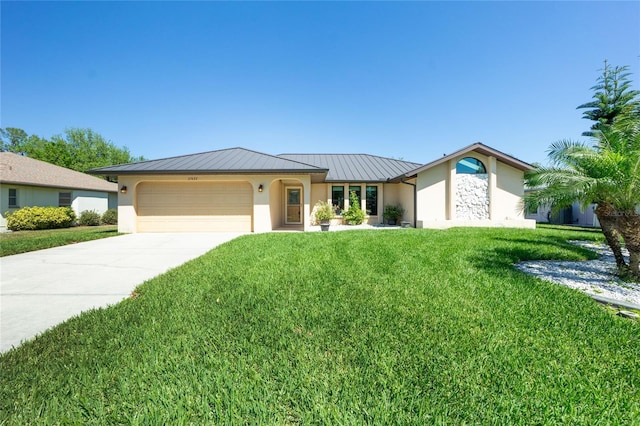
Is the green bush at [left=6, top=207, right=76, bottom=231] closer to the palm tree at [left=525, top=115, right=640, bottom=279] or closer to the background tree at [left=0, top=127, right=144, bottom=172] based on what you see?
the palm tree at [left=525, top=115, right=640, bottom=279]

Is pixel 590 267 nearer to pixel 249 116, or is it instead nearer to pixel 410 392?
pixel 410 392

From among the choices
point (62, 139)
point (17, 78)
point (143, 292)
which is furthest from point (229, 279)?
point (62, 139)

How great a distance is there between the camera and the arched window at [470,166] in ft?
44.3

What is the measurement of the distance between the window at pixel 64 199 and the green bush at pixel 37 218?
6.82 feet

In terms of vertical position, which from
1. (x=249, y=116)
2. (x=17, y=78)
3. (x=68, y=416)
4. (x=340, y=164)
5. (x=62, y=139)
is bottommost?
(x=68, y=416)

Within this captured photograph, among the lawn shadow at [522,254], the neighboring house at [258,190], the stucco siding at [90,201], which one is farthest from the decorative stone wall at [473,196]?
the stucco siding at [90,201]

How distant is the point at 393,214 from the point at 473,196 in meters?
4.39

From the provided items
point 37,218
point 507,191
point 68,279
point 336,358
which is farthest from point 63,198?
point 507,191

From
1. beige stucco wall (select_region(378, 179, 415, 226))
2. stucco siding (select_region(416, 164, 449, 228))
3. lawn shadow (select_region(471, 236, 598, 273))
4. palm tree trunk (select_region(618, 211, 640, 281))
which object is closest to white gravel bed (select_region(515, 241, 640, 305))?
lawn shadow (select_region(471, 236, 598, 273))

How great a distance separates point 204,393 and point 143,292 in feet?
10.3

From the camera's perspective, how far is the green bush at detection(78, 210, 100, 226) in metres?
18.8

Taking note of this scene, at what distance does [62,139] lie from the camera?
1555 inches

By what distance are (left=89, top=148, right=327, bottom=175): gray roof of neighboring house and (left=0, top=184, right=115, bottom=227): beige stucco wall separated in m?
8.99

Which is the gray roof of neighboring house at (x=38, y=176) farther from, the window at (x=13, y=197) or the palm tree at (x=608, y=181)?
the palm tree at (x=608, y=181)
